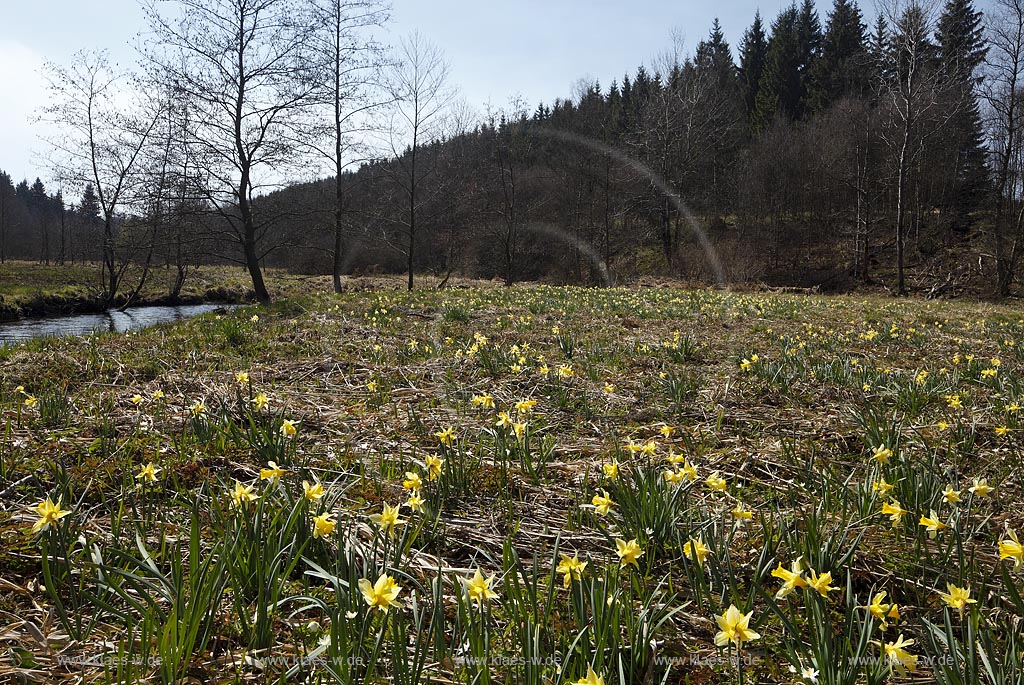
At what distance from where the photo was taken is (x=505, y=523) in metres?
1.92

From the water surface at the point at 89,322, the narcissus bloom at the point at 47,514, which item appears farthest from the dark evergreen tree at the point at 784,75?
the narcissus bloom at the point at 47,514

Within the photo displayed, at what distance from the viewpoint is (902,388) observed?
355 cm

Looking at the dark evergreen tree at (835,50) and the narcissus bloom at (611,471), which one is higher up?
the dark evergreen tree at (835,50)

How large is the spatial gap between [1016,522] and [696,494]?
112 centimetres

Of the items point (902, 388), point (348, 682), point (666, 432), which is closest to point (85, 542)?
point (348, 682)

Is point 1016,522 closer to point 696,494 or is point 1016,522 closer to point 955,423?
point 696,494

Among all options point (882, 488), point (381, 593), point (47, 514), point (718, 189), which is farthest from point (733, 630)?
point (718, 189)

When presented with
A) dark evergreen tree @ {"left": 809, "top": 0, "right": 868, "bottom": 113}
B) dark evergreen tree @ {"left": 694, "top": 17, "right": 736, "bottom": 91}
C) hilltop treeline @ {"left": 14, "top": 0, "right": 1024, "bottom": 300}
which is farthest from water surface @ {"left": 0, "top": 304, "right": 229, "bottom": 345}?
dark evergreen tree @ {"left": 809, "top": 0, "right": 868, "bottom": 113}

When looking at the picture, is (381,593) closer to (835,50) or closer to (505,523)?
(505,523)

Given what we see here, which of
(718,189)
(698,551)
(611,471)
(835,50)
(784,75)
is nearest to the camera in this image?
(698,551)

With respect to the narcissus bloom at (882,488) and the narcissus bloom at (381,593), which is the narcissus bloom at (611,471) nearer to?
the narcissus bloom at (882,488)

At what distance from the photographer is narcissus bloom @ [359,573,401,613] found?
108 centimetres

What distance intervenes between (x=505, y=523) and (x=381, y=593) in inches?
34.4

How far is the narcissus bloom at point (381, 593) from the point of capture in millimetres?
1082
